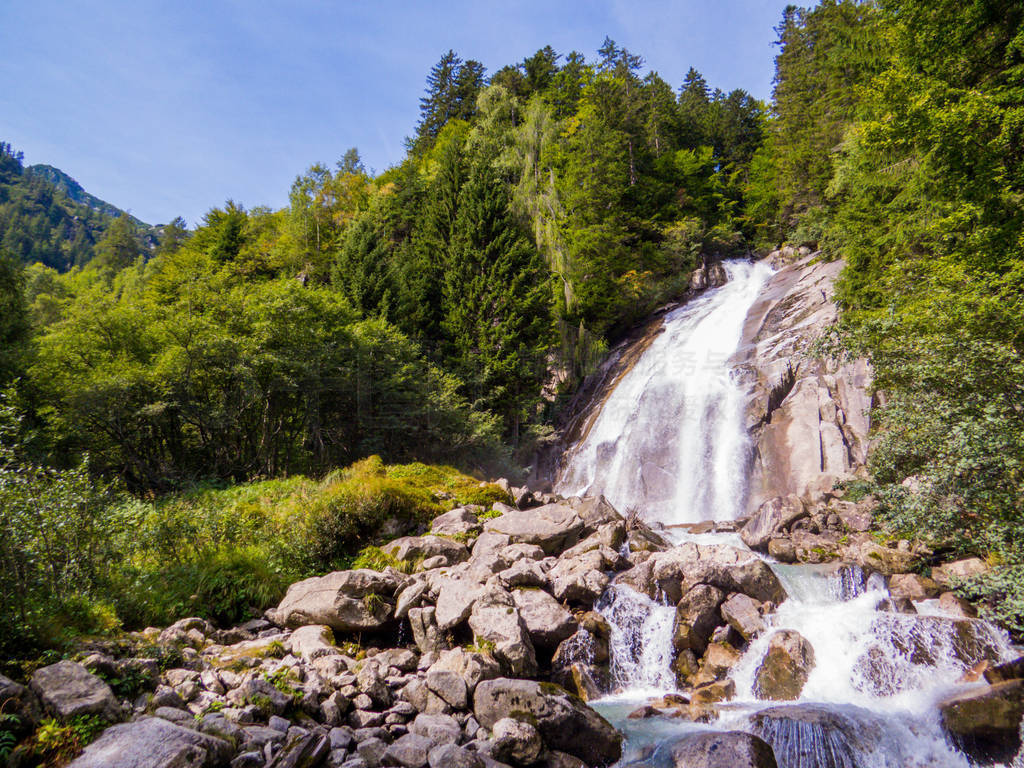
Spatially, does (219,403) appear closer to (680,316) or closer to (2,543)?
(2,543)

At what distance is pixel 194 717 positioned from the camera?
419 centimetres

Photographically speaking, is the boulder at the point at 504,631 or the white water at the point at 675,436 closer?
the boulder at the point at 504,631

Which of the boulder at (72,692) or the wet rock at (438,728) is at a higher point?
the boulder at (72,692)

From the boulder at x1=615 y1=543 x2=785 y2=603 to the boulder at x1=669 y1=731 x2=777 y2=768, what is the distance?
303 cm

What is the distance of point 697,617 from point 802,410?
11.5 metres

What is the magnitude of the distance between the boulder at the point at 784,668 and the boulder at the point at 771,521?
501 centimetres

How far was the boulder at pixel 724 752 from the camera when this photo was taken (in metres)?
4.89

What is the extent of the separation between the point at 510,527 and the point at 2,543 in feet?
25.5

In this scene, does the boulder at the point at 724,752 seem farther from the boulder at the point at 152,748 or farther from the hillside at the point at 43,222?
the hillside at the point at 43,222

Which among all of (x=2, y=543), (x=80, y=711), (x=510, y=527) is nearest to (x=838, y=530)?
(x=510, y=527)

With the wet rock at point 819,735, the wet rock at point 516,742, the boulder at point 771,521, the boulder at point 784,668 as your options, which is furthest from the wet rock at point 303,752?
the boulder at point 771,521

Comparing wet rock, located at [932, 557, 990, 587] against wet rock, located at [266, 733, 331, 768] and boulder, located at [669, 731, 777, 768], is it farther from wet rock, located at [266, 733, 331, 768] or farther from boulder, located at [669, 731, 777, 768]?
wet rock, located at [266, 733, 331, 768]

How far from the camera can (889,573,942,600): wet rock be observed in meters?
8.23

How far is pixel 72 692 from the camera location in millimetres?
Result: 3736
